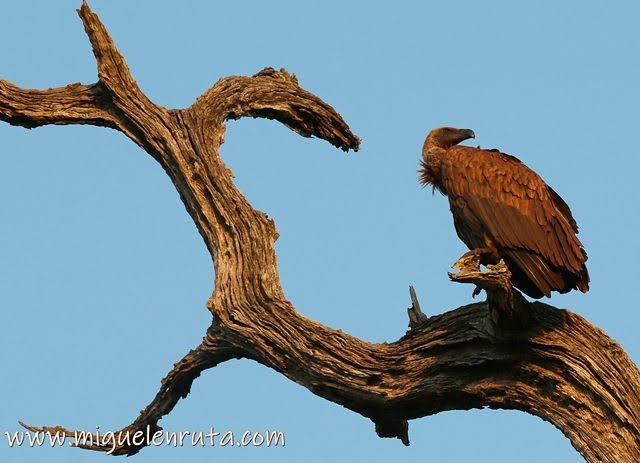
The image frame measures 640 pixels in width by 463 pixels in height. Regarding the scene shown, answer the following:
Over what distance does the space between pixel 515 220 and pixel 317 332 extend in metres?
1.69

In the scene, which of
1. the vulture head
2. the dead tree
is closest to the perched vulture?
the dead tree

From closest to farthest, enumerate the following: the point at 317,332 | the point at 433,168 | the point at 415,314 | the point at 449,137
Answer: the point at 317,332 < the point at 415,314 < the point at 433,168 < the point at 449,137

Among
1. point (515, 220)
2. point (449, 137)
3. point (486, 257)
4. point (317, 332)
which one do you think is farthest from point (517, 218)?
point (317, 332)

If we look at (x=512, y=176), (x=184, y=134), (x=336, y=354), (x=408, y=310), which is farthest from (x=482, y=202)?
(x=184, y=134)

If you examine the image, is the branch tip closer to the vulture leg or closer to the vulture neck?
the vulture leg

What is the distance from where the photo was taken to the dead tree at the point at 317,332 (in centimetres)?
807

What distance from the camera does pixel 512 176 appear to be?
9031mm

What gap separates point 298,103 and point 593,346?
11.9 ft

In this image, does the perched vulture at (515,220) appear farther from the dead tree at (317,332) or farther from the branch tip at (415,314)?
the branch tip at (415,314)

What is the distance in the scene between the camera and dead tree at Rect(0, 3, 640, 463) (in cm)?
807

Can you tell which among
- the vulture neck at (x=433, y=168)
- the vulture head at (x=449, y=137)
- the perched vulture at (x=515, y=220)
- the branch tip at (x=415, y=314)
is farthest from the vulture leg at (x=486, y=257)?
the vulture head at (x=449, y=137)

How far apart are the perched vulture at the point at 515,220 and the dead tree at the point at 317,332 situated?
360 mm

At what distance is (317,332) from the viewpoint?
8734mm

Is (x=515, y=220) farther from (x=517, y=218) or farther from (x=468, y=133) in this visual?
(x=468, y=133)
